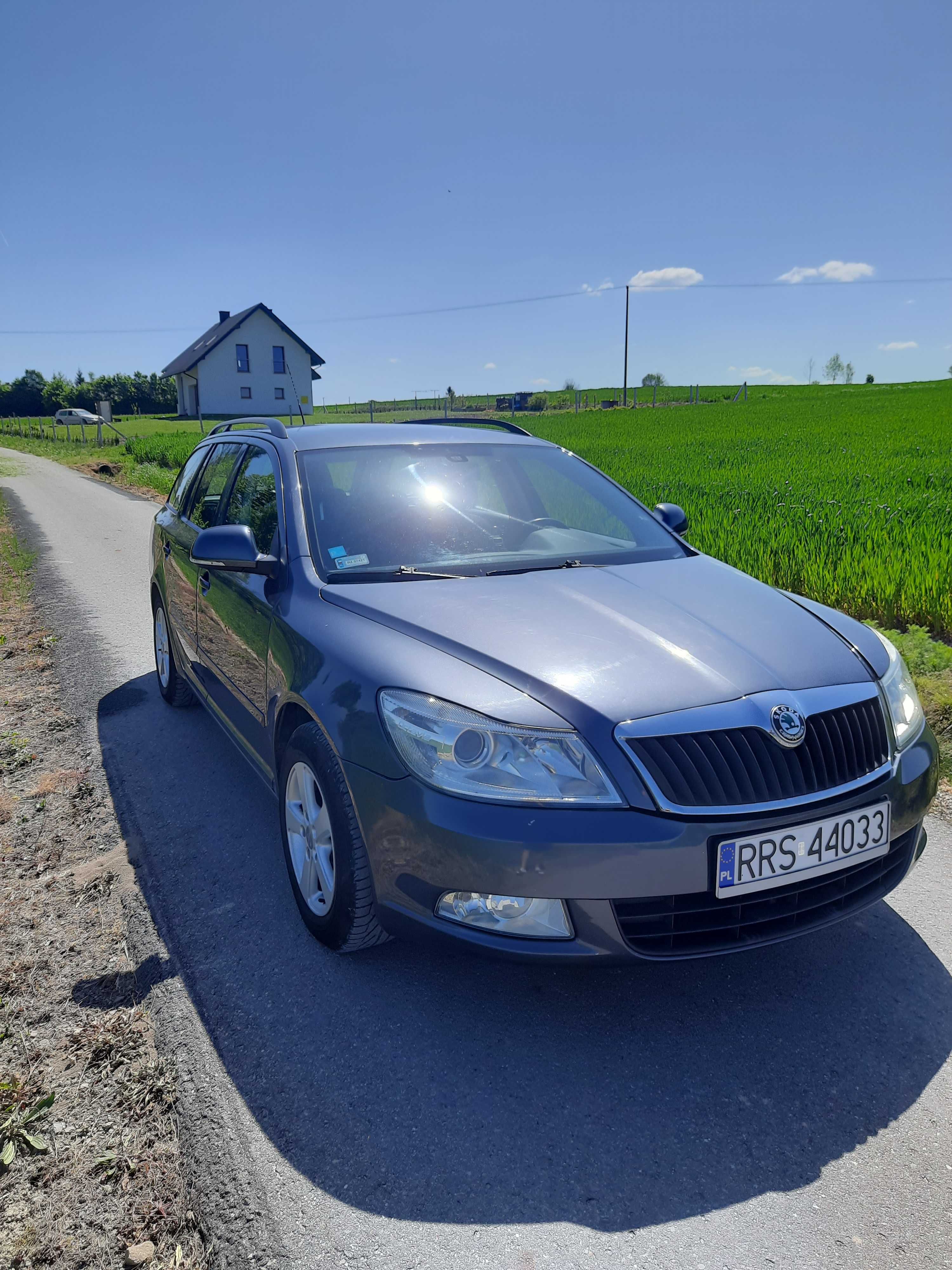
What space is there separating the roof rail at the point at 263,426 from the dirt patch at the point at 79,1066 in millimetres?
1888

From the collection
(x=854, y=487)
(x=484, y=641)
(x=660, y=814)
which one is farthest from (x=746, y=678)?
(x=854, y=487)

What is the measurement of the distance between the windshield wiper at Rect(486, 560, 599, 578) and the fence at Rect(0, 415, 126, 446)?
126 feet

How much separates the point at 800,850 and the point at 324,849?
1429mm

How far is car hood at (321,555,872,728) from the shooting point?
7.87 feet

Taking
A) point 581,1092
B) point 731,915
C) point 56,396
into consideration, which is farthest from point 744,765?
point 56,396

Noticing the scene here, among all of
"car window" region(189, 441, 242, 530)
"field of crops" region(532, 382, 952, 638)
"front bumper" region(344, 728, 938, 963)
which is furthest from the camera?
"field of crops" region(532, 382, 952, 638)

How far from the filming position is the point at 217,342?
57.1m

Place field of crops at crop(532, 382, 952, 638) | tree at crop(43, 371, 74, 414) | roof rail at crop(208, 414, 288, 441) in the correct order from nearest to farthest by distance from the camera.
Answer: roof rail at crop(208, 414, 288, 441) → field of crops at crop(532, 382, 952, 638) → tree at crop(43, 371, 74, 414)

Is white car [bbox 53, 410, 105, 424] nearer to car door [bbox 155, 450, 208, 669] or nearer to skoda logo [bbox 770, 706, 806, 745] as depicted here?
car door [bbox 155, 450, 208, 669]

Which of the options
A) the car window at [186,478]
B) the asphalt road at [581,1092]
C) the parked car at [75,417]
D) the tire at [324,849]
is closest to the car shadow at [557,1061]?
the asphalt road at [581,1092]

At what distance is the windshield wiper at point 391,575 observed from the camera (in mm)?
3221

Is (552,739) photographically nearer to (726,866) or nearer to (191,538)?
(726,866)

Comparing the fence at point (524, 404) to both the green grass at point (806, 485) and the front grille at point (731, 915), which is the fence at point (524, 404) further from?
the front grille at point (731, 915)

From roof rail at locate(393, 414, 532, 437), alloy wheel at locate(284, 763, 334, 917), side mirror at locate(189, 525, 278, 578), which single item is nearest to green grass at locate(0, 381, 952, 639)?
roof rail at locate(393, 414, 532, 437)
